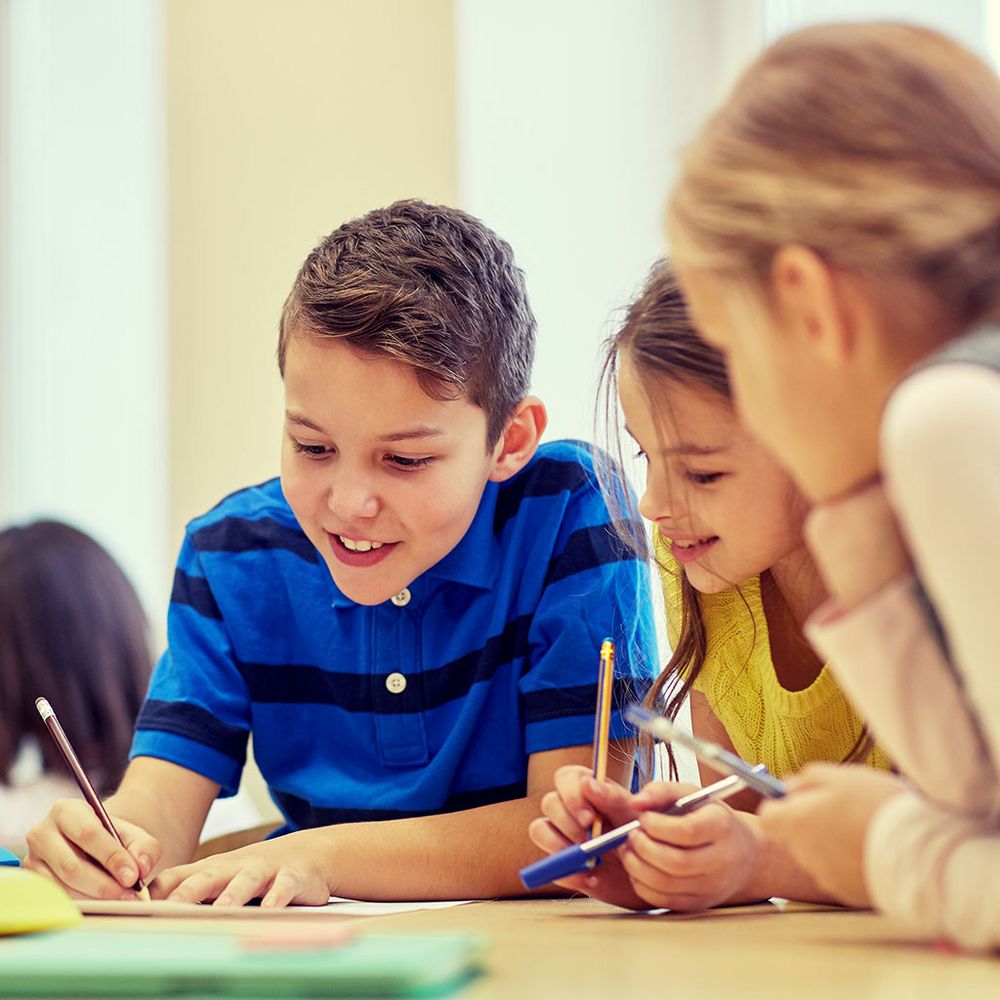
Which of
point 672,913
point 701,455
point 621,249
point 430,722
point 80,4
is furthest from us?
point 80,4

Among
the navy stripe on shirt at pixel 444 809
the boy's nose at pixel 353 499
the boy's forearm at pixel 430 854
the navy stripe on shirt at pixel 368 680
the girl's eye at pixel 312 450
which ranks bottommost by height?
the navy stripe on shirt at pixel 444 809

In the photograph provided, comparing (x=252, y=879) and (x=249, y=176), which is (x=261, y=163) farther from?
(x=252, y=879)

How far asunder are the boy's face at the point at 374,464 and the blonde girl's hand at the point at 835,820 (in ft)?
1.66

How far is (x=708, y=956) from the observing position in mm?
558

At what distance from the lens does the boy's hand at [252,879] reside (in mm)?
853

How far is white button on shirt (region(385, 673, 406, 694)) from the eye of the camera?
1.13m

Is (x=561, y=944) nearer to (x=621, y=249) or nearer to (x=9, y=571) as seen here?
(x=621, y=249)

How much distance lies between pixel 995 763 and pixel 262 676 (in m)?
0.76

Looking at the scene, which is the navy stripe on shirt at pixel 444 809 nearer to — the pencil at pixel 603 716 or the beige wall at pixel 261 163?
the pencil at pixel 603 716

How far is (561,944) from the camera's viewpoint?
606 mm

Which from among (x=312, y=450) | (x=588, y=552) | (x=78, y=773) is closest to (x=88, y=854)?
(x=78, y=773)

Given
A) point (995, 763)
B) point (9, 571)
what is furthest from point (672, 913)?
point (9, 571)

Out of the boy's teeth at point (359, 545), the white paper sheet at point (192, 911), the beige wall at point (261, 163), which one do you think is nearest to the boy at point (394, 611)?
the boy's teeth at point (359, 545)

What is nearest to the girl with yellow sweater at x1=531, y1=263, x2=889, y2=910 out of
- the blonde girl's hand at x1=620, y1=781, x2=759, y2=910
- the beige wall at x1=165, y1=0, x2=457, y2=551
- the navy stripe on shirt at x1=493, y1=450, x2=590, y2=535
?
the blonde girl's hand at x1=620, y1=781, x2=759, y2=910
